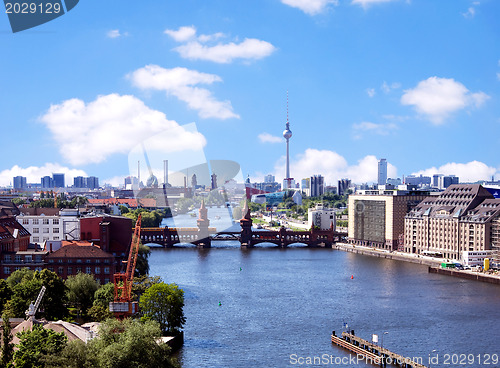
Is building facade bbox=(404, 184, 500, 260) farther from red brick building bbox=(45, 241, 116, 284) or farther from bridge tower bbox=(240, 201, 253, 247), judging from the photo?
red brick building bbox=(45, 241, 116, 284)

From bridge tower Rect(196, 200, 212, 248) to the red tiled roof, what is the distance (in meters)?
29.7

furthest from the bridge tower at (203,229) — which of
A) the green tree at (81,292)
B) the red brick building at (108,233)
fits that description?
the green tree at (81,292)

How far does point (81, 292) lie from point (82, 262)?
413cm

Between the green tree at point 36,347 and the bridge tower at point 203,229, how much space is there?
44.7 m

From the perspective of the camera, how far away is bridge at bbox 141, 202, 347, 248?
69.9 m

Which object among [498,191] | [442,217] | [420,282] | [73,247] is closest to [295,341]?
[73,247]

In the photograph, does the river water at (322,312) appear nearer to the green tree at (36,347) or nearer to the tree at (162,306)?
the tree at (162,306)

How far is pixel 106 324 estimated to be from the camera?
19.4 metres

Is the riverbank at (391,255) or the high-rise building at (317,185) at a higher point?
the high-rise building at (317,185)

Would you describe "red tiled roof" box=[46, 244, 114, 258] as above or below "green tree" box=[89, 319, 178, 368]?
above

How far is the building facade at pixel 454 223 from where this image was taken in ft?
173

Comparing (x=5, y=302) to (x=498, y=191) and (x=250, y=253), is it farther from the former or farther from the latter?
(x=498, y=191)

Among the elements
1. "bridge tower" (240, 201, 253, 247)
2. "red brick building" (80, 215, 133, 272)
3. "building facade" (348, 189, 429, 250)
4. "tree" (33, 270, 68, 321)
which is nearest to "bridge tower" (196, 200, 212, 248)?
"bridge tower" (240, 201, 253, 247)

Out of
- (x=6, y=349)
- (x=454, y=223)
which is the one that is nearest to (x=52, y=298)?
(x=6, y=349)
